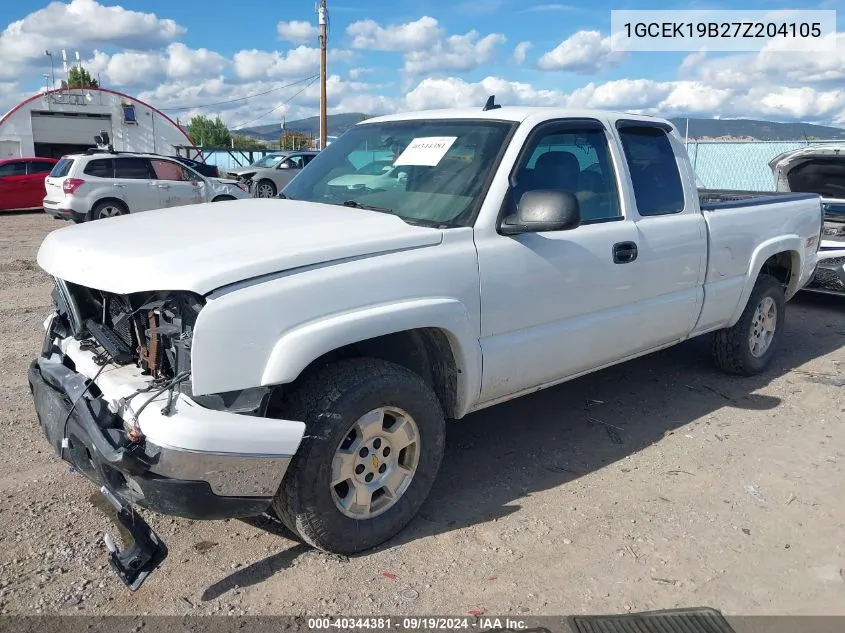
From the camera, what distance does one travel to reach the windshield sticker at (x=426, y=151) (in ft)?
12.3

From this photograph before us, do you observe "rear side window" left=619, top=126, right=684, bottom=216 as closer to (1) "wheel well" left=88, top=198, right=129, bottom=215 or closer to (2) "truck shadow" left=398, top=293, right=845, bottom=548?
(2) "truck shadow" left=398, top=293, right=845, bottom=548

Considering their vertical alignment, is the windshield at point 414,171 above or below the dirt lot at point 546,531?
above

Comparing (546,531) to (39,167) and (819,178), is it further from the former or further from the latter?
(39,167)

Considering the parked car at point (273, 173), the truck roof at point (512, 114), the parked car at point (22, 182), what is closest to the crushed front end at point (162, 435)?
the truck roof at point (512, 114)

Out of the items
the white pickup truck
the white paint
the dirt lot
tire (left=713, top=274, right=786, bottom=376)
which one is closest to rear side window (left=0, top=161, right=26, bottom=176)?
the dirt lot

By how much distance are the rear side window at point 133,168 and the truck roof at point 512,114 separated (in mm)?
12555

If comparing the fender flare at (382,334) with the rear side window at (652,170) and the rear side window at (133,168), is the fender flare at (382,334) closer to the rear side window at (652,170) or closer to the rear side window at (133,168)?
the rear side window at (652,170)

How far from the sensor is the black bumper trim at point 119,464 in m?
2.64

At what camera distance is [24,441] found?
420 cm

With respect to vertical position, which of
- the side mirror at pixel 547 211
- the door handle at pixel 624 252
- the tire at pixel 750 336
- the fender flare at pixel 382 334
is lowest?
the tire at pixel 750 336

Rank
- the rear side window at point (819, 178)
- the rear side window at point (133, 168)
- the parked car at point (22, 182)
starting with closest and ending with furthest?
the rear side window at point (819, 178) < the rear side window at point (133, 168) < the parked car at point (22, 182)

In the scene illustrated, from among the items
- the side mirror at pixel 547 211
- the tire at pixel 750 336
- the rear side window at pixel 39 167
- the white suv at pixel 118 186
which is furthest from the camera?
the rear side window at pixel 39 167

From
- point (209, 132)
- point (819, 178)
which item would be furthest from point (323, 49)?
point (209, 132)

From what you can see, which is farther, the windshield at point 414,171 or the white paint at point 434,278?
the windshield at point 414,171
